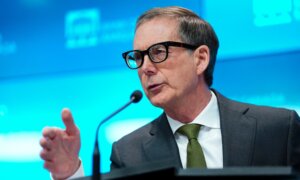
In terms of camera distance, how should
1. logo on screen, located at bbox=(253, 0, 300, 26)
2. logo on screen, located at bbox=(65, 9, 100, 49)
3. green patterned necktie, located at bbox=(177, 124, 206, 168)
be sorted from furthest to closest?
logo on screen, located at bbox=(65, 9, 100, 49), logo on screen, located at bbox=(253, 0, 300, 26), green patterned necktie, located at bbox=(177, 124, 206, 168)

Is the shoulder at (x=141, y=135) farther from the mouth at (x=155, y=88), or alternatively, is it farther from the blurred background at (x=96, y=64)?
the blurred background at (x=96, y=64)

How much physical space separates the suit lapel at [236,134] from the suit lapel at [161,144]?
7.6 inches

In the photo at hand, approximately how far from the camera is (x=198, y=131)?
2248 millimetres

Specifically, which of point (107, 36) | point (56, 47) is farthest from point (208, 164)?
point (56, 47)

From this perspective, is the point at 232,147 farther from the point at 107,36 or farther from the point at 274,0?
the point at 107,36

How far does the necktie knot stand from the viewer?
222 centimetres

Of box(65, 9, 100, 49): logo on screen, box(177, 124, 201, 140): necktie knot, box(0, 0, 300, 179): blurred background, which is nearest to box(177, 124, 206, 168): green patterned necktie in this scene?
box(177, 124, 201, 140): necktie knot

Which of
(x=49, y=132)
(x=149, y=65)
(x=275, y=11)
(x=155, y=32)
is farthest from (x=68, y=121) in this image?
(x=275, y=11)

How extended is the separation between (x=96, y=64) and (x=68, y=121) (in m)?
1.41

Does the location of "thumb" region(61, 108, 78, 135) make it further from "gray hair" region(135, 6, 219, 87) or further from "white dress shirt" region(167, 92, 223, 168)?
"gray hair" region(135, 6, 219, 87)

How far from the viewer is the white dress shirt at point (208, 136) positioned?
2.18m

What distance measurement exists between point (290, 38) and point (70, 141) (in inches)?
52.8

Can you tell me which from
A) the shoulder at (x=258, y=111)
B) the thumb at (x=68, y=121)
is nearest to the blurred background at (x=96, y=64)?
the shoulder at (x=258, y=111)

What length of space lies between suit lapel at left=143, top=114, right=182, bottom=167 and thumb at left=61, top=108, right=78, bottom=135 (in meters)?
0.48
